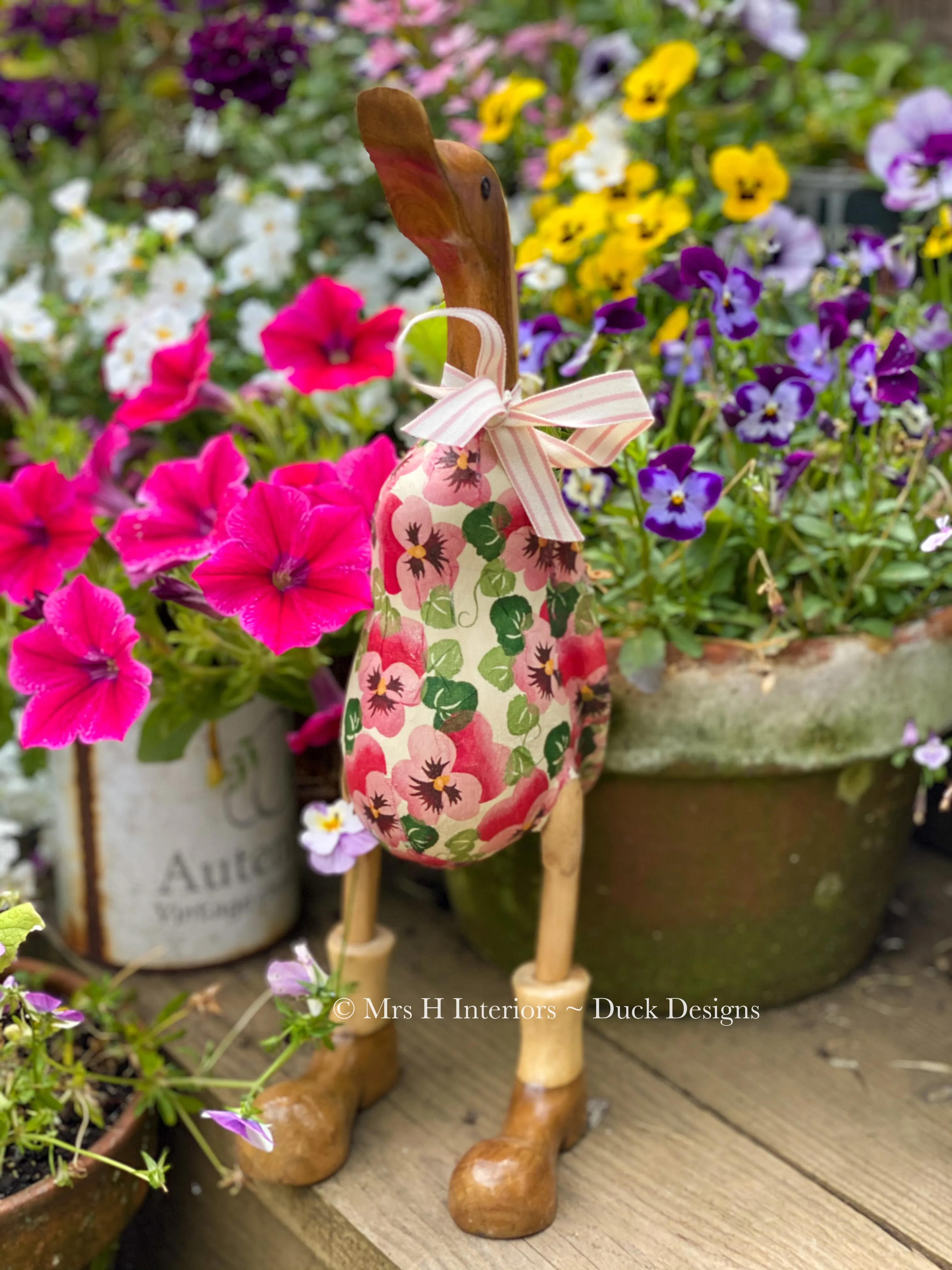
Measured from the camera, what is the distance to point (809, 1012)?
902mm

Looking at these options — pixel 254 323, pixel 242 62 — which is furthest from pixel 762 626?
pixel 242 62

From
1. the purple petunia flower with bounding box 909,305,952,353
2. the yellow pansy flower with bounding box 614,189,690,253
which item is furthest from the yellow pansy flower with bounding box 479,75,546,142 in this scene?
the purple petunia flower with bounding box 909,305,952,353

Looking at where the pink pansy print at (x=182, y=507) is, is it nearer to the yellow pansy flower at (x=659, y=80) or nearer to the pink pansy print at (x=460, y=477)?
the pink pansy print at (x=460, y=477)

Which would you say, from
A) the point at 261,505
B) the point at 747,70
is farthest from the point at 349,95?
the point at 261,505

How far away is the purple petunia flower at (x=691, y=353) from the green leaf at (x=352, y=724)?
0.33m

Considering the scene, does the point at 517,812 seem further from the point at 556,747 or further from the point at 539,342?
the point at 539,342

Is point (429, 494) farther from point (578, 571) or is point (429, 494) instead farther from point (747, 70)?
point (747, 70)

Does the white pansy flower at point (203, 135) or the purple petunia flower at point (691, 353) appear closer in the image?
the purple petunia flower at point (691, 353)

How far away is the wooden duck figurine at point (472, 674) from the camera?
60cm

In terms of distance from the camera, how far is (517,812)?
66 cm

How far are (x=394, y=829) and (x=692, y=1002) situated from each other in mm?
335

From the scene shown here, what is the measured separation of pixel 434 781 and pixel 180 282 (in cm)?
65

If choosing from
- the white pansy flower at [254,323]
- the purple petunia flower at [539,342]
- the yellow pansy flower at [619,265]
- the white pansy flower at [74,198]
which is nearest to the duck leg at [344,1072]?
the purple petunia flower at [539,342]

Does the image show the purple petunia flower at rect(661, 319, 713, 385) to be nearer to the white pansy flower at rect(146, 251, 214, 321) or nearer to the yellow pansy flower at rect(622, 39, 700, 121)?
the yellow pansy flower at rect(622, 39, 700, 121)
